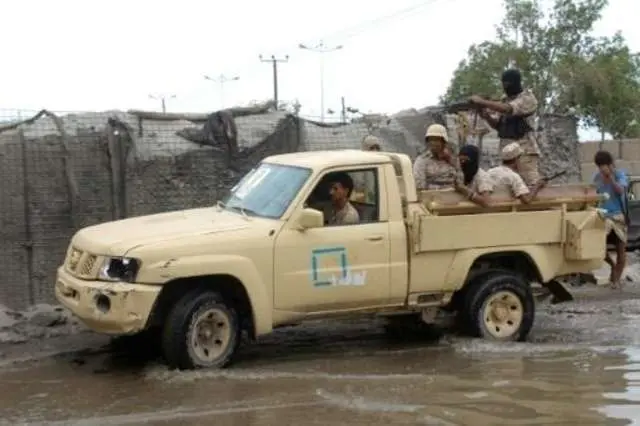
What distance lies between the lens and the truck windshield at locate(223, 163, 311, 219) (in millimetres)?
8852

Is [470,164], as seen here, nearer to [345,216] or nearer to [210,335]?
[345,216]

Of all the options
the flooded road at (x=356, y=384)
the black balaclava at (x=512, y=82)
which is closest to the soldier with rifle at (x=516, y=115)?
the black balaclava at (x=512, y=82)

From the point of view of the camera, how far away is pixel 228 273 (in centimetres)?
830

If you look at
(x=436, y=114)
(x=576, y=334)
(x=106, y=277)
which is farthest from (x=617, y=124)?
(x=106, y=277)

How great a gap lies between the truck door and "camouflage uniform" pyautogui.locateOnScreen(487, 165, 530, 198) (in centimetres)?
130

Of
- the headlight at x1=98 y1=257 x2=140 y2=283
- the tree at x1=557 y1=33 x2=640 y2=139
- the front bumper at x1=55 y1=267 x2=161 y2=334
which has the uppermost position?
the tree at x1=557 y1=33 x2=640 y2=139

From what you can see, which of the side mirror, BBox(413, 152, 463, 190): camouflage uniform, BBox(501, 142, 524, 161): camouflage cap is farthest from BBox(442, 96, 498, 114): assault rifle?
the side mirror

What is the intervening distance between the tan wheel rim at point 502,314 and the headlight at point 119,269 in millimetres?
3430

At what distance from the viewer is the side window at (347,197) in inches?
353

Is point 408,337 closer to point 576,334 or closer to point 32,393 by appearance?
point 576,334

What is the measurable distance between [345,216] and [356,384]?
5.48 ft

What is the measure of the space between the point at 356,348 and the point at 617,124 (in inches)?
1491

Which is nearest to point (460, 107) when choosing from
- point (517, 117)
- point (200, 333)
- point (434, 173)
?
point (517, 117)

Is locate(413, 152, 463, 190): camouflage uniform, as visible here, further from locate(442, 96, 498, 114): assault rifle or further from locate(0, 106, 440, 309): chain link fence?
locate(0, 106, 440, 309): chain link fence
